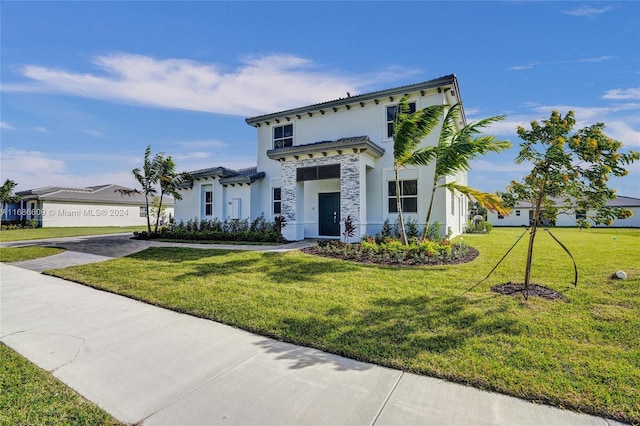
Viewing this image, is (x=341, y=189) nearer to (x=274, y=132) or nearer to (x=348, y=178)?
(x=348, y=178)

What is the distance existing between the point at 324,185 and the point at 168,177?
10560 millimetres

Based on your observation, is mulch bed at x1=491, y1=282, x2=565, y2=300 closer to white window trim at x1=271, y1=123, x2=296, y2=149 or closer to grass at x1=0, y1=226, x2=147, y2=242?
white window trim at x1=271, y1=123, x2=296, y2=149

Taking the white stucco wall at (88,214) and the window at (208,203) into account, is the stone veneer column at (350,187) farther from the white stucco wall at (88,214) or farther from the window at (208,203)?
the white stucco wall at (88,214)

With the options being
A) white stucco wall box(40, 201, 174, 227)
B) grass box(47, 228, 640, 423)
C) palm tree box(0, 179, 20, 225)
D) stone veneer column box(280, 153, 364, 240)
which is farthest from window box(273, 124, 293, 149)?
palm tree box(0, 179, 20, 225)

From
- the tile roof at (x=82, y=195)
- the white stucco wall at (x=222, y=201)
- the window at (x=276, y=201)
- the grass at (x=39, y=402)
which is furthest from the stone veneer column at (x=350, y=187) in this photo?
the tile roof at (x=82, y=195)

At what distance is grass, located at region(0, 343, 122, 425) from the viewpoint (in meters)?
2.60

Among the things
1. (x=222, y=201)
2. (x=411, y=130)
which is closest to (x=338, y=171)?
A: (x=411, y=130)

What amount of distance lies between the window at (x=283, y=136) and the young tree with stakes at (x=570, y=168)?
12.6 meters

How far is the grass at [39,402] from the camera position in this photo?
260 centimetres

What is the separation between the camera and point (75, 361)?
369cm

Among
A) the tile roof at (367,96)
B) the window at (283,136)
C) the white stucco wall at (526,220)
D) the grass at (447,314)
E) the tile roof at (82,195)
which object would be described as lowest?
the grass at (447,314)

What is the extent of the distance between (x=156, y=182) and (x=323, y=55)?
13474mm

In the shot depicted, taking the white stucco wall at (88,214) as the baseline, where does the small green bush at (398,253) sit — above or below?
below

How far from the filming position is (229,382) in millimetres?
3139
